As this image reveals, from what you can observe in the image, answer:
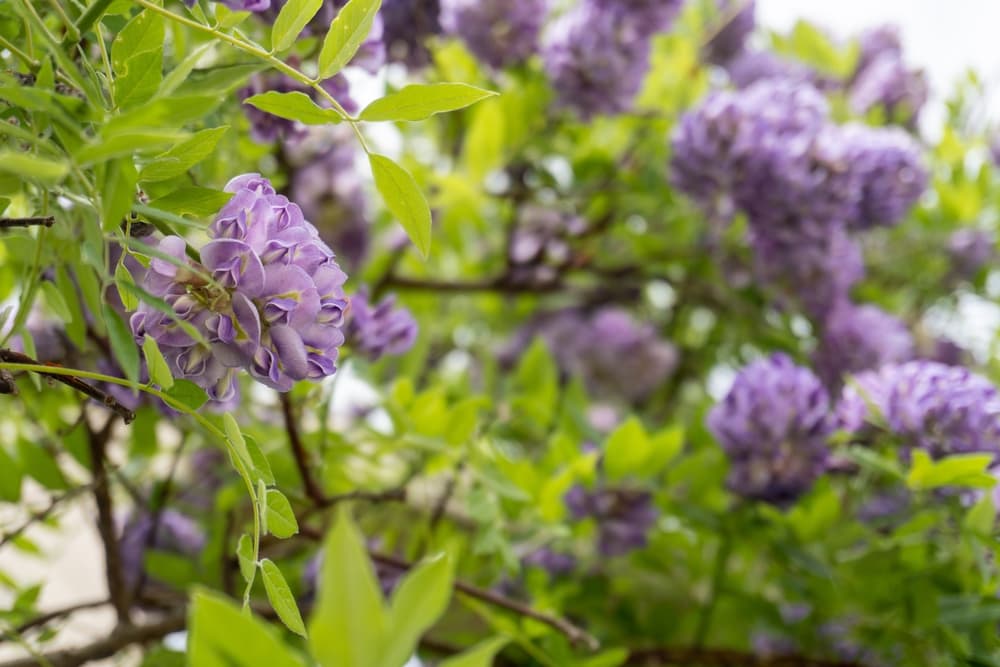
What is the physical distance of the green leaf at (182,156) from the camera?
1.02ft

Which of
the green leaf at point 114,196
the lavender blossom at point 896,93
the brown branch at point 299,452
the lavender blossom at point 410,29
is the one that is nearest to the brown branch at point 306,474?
the brown branch at point 299,452

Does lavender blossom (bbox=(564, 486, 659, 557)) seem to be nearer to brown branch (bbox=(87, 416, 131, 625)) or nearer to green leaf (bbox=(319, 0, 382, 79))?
brown branch (bbox=(87, 416, 131, 625))

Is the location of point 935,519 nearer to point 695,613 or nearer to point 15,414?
point 695,613

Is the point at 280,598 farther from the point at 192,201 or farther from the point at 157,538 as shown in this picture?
the point at 157,538

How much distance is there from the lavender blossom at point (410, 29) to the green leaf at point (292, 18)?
367mm

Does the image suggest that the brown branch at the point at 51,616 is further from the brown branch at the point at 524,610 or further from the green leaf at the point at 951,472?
the green leaf at the point at 951,472

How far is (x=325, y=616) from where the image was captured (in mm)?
161

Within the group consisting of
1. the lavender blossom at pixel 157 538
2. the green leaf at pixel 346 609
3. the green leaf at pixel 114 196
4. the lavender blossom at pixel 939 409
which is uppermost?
the green leaf at pixel 114 196

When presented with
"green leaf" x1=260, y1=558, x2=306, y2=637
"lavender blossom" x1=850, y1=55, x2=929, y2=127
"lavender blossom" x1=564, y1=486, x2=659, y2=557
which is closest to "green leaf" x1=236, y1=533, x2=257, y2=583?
"green leaf" x1=260, y1=558, x2=306, y2=637

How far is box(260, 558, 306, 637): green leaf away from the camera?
29 centimetres

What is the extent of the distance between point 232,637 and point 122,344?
4.8 inches

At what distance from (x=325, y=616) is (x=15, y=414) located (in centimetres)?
63

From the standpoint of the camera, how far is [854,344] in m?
0.86

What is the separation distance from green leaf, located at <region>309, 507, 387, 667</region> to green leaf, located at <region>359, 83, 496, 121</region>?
0.18 m
